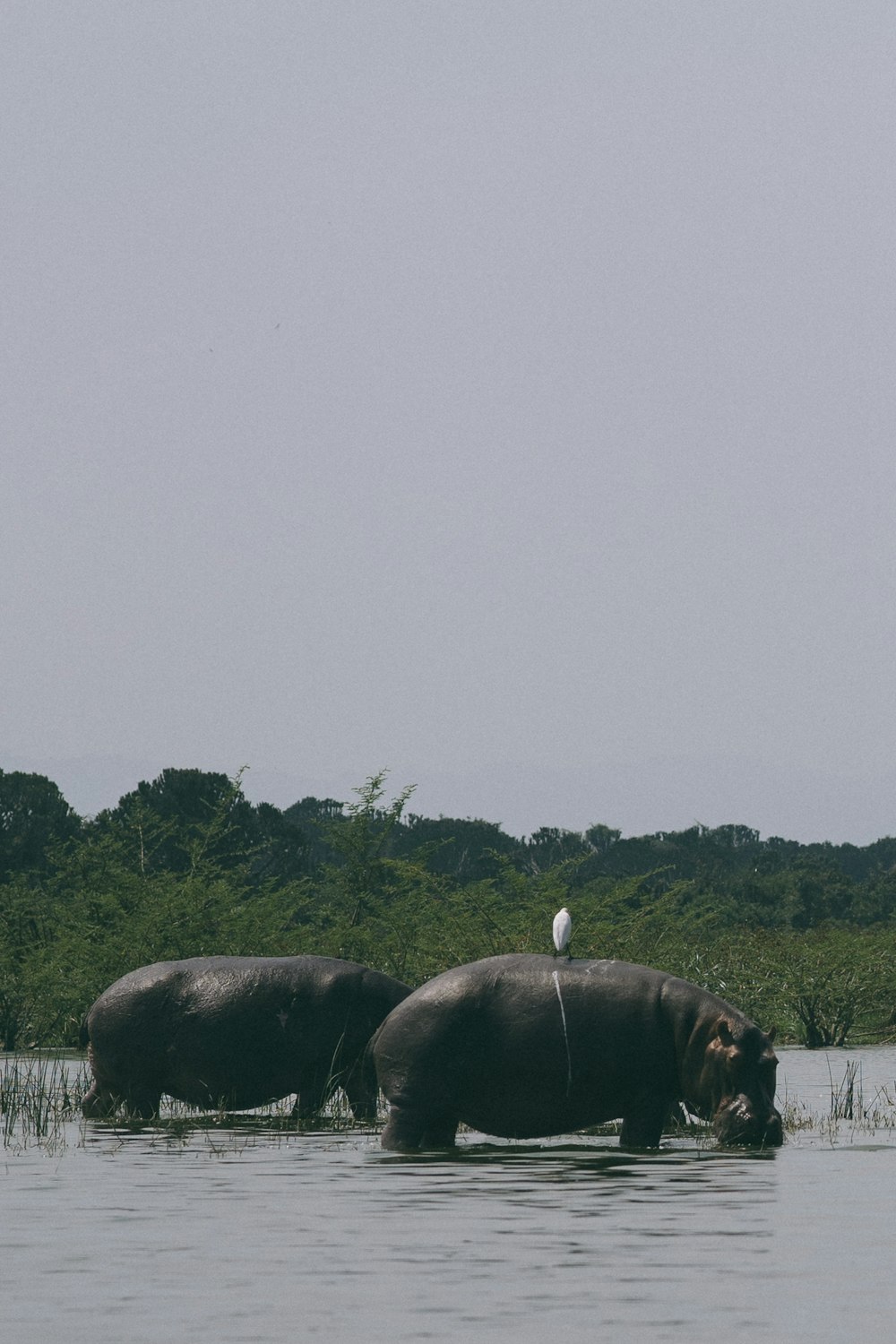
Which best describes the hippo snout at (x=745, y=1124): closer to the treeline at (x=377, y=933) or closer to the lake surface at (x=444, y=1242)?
the lake surface at (x=444, y=1242)

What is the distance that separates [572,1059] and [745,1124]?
1.28m

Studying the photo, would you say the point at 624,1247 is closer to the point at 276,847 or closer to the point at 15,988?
the point at 15,988

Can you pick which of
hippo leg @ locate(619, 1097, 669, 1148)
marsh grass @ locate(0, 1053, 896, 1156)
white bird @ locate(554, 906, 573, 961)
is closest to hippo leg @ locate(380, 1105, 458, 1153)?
marsh grass @ locate(0, 1053, 896, 1156)

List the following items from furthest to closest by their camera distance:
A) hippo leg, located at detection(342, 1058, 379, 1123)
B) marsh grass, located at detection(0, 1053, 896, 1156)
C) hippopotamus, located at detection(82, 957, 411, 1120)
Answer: hippo leg, located at detection(342, 1058, 379, 1123)
hippopotamus, located at detection(82, 957, 411, 1120)
marsh grass, located at detection(0, 1053, 896, 1156)

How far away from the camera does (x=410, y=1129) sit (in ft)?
52.6

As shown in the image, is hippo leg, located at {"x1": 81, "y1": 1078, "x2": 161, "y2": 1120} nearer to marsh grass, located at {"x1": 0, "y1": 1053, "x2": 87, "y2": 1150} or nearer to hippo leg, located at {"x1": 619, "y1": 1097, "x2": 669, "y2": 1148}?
marsh grass, located at {"x1": 0, "y1": 1053, "x2": 87, "y2": 1150}

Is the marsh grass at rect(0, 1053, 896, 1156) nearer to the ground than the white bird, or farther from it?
nearer to the ground

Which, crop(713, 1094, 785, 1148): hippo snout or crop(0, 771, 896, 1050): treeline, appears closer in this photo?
crop(713, 1094, 785, 1148): hippo snout

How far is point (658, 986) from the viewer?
52.7 feet

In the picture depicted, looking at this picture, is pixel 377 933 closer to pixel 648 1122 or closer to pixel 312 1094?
pixel 312 1094

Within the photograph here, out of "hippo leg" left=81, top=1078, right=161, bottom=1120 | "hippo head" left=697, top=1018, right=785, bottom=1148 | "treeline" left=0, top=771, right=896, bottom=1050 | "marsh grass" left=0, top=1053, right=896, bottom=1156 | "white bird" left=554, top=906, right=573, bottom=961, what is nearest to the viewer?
"hippo head" left=697, top=1018, right=785, bottom=1148

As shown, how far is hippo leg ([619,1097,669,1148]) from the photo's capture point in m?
15.9

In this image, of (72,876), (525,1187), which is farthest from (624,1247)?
(72,876)

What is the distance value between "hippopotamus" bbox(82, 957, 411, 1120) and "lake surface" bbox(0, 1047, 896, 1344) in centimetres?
151
